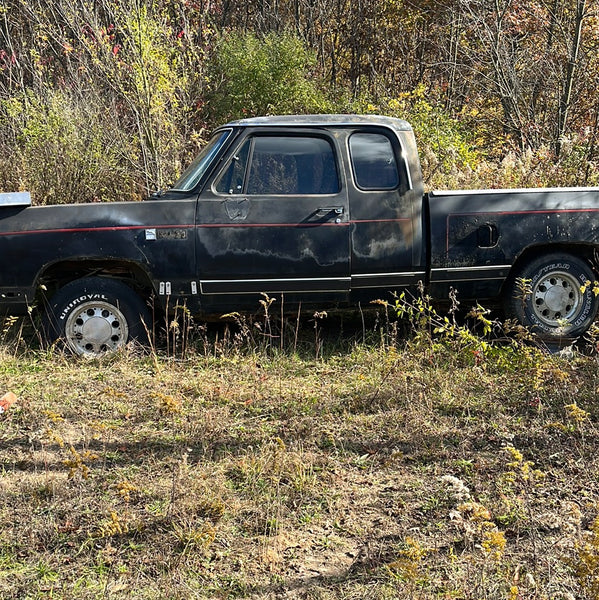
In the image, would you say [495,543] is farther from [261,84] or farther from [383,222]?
[261,84]

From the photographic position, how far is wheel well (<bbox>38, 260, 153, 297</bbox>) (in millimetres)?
5824

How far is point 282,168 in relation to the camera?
5906mm

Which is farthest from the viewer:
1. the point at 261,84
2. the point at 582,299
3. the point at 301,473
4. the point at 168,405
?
the point at 261,84

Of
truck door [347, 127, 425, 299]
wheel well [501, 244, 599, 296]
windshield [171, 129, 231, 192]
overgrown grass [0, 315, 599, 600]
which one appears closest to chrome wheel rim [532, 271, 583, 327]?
wheel well [501, 244, 599, 296]

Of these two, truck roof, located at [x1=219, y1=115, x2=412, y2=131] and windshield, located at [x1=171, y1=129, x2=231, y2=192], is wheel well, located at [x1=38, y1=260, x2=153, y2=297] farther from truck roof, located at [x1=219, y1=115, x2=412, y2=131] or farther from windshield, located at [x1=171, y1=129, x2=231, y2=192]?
truck roof, located at [x1=219, y1=115, x2=412, y2=131]

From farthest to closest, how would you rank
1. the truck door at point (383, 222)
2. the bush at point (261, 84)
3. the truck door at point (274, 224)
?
the bush at point (261, 84), the truck door at point (383, 222), the truck door at point (274, 224)

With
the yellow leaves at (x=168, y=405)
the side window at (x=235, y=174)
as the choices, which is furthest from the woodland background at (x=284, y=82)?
the yellow leaves at (x=168, y=405)

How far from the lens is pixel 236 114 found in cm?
1283

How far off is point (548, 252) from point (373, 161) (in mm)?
1705

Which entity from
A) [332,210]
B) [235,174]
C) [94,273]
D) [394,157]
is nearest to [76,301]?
[94,273]

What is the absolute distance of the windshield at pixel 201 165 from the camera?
5.90m

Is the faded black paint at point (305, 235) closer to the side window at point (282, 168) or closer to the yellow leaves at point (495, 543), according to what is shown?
the side window at point (282, 168)

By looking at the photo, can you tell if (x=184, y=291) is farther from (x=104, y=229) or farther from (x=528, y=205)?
(x=528, y=205)

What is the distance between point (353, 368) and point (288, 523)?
2.34 meters
